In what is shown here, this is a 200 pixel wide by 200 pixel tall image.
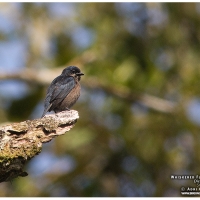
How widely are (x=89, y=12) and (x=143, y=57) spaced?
3.99 m

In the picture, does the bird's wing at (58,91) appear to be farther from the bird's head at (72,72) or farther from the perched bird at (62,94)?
the bird's head at (72,72)

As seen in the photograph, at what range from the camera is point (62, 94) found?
8570mm

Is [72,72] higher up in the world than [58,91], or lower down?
higher up

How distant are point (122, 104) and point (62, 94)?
11.0 m

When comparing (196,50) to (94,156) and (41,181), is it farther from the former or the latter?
(41,181)

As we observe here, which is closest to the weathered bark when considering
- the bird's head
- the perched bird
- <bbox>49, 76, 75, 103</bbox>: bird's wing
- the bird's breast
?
the perched bird

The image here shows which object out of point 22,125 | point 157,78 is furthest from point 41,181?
point 22,125

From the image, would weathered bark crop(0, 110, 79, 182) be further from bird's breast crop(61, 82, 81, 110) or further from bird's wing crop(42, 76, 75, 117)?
bird's breast crop(61, 82, 81, 110)

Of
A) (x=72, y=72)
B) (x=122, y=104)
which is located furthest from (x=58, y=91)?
(x=122, y=104)

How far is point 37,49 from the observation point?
69.6ft

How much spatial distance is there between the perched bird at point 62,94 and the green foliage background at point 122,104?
597 cm

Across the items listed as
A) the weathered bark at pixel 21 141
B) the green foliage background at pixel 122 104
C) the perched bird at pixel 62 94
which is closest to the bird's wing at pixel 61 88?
the perched bird at pixel 62 94

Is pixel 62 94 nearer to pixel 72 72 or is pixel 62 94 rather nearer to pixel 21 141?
pixel 72 72

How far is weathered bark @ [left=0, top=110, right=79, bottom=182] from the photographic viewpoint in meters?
5.98
